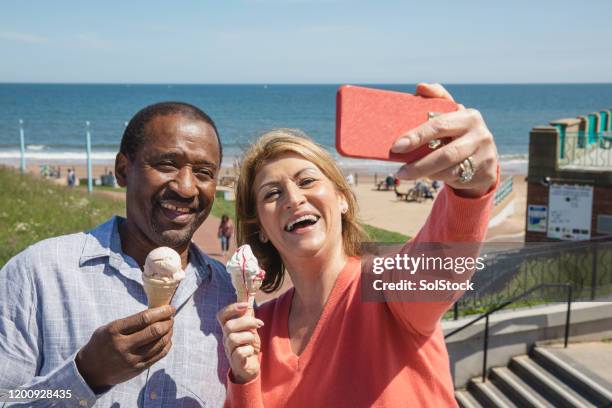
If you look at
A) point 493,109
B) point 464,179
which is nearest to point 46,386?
point 464,179

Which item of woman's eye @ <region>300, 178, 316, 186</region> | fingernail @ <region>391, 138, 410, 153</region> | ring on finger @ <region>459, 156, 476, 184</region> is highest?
fingernail @ <region>391, 138, 410, 153</region>

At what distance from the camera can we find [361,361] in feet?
7.80

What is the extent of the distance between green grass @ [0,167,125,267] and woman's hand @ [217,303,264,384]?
9.14 meters

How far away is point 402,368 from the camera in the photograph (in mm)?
2307

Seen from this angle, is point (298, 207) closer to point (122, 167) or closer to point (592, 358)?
Answer: point (122, 167)

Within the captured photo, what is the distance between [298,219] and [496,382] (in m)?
7.04

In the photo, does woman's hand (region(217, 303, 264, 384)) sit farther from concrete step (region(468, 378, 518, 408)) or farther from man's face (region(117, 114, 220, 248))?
concrete step (region(468, 378, 518, 408))

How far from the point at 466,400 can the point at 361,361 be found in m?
6.56

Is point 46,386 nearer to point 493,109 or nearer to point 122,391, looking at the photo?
point 122,391

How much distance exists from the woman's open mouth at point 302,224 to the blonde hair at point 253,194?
0.23 m

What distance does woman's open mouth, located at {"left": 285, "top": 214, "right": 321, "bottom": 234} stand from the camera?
2.49m

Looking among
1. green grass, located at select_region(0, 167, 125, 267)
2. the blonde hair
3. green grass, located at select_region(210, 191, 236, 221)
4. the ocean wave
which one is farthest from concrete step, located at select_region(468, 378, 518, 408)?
the ocean wave

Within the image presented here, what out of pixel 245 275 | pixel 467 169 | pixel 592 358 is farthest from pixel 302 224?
pixel 592 358

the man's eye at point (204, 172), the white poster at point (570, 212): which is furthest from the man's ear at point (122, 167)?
the white poster at point (570, 212)
